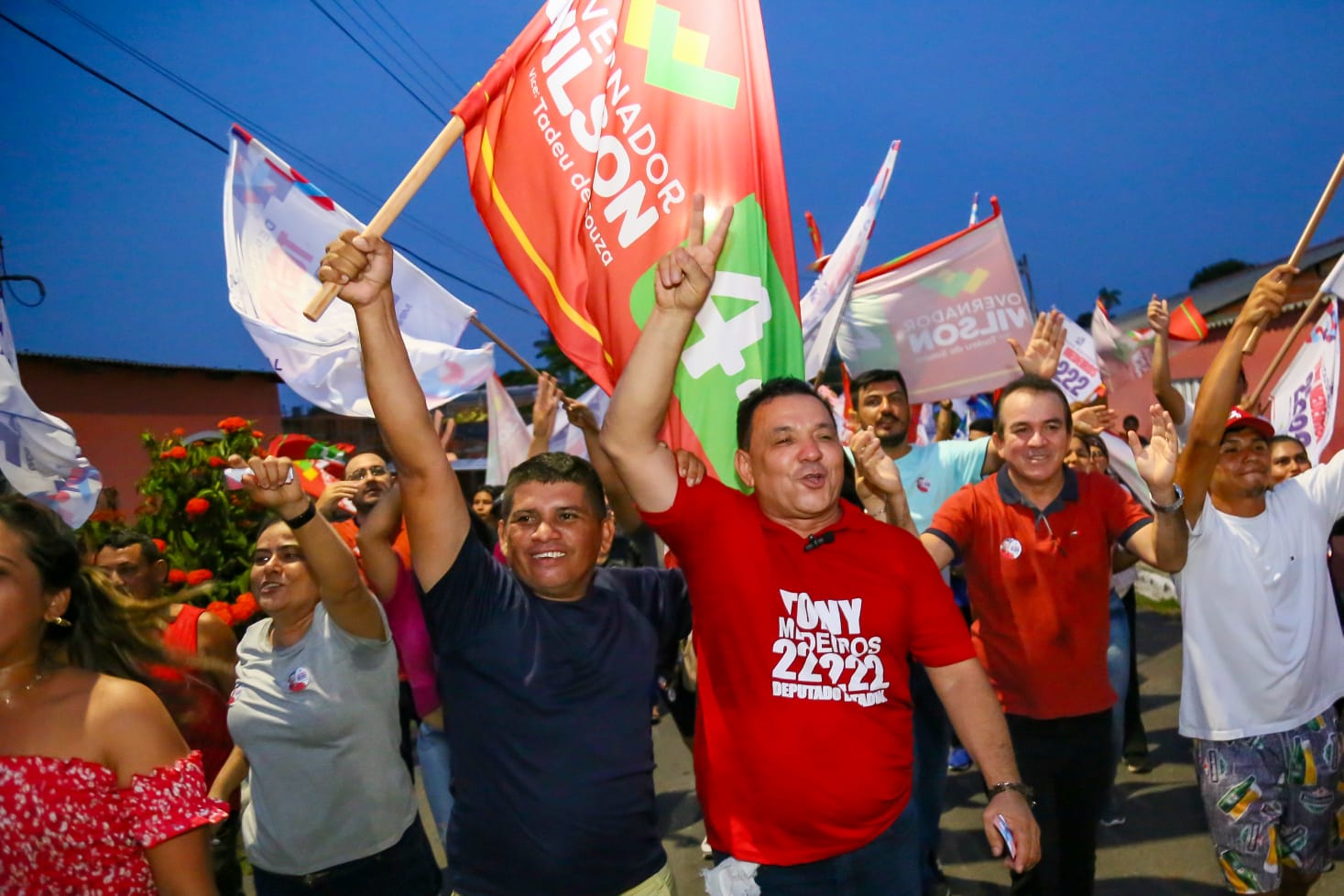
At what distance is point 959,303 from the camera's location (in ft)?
21.9

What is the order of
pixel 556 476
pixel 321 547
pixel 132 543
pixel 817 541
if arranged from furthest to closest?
pixel 132 543 < pixel 321 547 < pixel 556 476 < pixel 817 541

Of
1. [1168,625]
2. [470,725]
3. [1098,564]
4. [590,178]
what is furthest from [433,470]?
[1168,625]

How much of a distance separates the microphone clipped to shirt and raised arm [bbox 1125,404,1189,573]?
1368mm

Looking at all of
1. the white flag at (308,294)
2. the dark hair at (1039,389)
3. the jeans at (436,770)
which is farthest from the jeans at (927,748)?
the white flag at (308,294)

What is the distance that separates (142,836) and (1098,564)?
310 cm

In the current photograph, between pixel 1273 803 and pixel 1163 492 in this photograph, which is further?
pixel 1273 803

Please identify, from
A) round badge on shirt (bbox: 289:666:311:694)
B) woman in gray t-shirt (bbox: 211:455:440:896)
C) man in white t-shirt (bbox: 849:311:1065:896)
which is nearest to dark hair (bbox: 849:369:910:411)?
man in white t-shirt (bbox: 849:311:1065:896)

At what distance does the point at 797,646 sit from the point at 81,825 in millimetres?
1556

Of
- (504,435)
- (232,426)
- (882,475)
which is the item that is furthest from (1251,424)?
(232,426)

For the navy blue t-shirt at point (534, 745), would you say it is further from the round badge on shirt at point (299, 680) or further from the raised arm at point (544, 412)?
the raised arm at point (544, 412)

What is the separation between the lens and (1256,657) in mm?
3557

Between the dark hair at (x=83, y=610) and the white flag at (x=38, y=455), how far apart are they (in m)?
1.45

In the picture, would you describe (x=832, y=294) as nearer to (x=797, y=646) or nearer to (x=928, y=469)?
(x=928, y=469)

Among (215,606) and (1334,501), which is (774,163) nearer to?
(1334,501)
